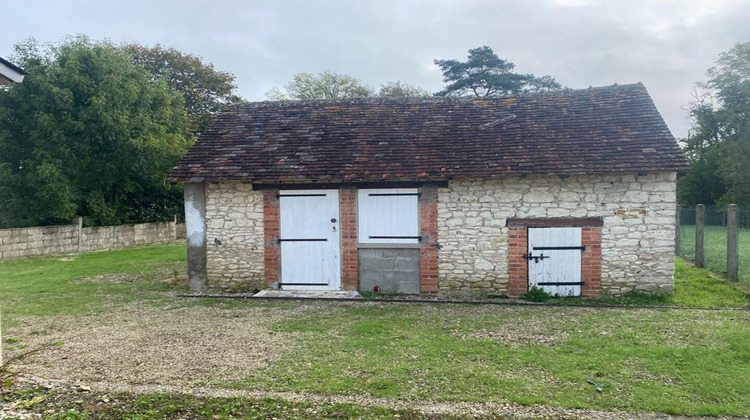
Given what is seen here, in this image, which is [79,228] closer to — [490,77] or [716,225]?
[716,225]

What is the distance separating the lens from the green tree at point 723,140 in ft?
99.7

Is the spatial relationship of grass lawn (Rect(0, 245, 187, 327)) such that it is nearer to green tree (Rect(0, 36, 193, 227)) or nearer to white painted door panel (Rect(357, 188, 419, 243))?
green tree (Rect(0, 36, 193, 227))

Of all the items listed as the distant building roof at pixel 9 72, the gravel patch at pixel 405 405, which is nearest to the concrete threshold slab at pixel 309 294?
the gravel patch at pixel 405 405

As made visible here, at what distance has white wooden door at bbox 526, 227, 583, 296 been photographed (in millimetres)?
9422

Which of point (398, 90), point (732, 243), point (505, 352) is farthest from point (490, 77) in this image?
point (505, 352)

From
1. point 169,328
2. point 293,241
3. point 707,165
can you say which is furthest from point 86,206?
point 707,165

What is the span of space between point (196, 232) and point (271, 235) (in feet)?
5.65

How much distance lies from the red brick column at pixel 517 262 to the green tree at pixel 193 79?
2620 centimetres

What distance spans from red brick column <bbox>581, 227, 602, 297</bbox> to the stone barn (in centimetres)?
2

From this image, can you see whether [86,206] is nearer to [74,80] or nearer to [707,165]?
[74,80]

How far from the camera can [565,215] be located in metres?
9.45

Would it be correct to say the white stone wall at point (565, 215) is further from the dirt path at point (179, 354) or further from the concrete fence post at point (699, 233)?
the concrete fence post at point (699, 233)

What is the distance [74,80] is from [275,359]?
18253 millimetres

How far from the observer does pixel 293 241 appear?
33.9ft
